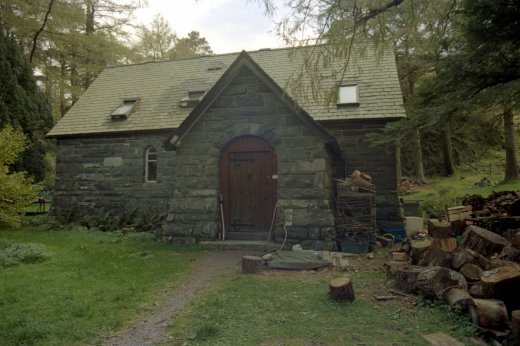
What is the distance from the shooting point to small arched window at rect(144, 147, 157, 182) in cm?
1394

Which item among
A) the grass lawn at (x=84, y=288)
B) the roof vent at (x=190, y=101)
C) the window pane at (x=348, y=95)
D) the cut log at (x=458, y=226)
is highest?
the roof vent at (x=190, y=101)

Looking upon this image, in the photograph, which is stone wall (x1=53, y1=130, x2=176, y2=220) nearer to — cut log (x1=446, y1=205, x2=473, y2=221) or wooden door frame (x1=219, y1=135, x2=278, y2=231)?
wooden door frame (x1=219, y1=135, x2=278, y2=231)

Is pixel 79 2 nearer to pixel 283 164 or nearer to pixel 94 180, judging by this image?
pixel 94 180

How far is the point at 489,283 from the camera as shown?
4.51 m

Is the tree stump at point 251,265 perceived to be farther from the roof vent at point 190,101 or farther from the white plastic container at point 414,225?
the roof vent at point 190,101

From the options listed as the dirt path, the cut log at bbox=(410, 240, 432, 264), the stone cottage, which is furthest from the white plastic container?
the dirt path

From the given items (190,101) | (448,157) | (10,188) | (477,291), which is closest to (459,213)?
(477,291)

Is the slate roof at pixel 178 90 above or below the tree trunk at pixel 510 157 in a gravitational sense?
above

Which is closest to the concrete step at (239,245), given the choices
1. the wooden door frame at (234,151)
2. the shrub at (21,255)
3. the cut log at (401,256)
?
the wooden door frame at (234,151)

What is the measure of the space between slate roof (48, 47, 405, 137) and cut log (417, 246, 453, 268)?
231 inches

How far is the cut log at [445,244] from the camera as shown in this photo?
20.2 feet

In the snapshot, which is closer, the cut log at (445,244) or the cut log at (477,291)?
the cut log at (477,291)

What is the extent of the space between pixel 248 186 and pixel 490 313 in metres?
7.00

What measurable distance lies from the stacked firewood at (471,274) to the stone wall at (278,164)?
2.82m
